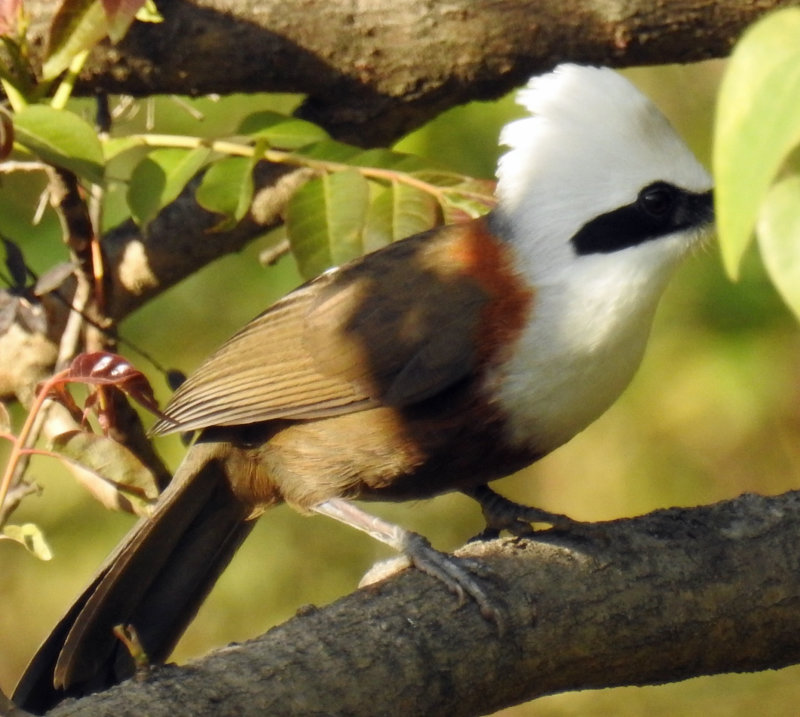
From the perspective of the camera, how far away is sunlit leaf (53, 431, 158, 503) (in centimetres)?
276

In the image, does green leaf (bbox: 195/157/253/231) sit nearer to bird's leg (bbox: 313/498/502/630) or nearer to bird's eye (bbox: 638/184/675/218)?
bird's leg (bbox: 313/498/502/630)

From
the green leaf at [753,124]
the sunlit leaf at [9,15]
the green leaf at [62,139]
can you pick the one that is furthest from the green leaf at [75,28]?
the green leaf at [753,124]

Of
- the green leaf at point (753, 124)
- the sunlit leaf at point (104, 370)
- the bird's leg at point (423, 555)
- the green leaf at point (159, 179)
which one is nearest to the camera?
the green leaf at point (753, 124)

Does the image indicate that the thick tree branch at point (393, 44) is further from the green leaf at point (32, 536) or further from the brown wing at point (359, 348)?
the green leaf at point (32, 536)

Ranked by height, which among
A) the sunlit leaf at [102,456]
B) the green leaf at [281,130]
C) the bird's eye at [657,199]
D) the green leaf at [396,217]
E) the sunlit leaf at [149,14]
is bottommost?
the sunlit leaf at [102,456]

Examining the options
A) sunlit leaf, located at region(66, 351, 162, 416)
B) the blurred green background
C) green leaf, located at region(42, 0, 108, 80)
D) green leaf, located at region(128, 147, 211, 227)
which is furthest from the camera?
the blurred green background

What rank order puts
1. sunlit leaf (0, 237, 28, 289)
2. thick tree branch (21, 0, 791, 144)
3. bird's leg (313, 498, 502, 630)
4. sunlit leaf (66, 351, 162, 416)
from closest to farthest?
1. sunlit leaf (66, 351, 162, 416)
2. bird's leg (313, 498, 502, 630)
3. sunlit leaf (0, 237, 28, 289)
4. thick tree branch (21, 0, 791, 144)

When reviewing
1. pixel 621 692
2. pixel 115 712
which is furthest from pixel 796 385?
pixel 115 712

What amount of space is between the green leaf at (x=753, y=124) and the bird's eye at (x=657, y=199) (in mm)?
2062

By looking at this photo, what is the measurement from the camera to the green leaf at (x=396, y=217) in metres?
3.20

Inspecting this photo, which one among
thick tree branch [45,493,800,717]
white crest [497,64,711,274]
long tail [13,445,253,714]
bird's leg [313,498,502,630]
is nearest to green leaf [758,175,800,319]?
thick tree branch [45,493,800,717]

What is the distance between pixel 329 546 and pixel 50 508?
4.30 feet

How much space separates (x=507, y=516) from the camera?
11.7ft

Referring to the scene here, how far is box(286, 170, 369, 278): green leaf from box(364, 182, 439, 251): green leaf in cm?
3
